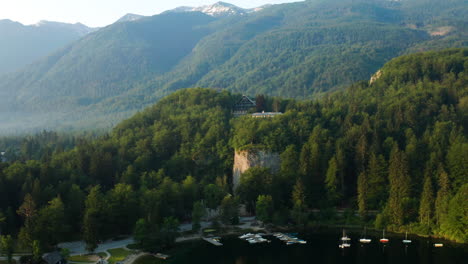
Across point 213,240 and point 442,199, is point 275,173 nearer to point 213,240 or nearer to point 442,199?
point 213,240

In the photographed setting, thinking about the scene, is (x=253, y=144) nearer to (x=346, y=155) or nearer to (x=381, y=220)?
(x=346, y=155)

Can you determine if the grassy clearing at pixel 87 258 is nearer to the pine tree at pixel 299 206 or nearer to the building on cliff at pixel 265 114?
the pine tree at pixel 299 206

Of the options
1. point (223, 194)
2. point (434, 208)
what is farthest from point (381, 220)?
point (223, 194)

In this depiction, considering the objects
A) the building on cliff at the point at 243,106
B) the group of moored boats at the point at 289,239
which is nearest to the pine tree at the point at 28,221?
the group of moored boats at the point at 289,239

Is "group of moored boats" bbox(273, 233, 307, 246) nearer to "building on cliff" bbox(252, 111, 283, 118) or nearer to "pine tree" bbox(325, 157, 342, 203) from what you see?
"pine tree" bbox(325, 157, 342, 203)

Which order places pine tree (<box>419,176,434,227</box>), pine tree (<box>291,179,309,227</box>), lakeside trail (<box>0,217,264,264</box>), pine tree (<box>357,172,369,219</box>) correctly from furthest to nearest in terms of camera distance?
pine tree (<box>357,172,369,219</box>), pine tree (<box>291,179,309,227</box>), pine tree (<box>419,176,434,227</box>), lakeside trail (<box>0,217,264,264</box>)

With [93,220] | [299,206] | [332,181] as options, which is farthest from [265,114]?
[93,220]

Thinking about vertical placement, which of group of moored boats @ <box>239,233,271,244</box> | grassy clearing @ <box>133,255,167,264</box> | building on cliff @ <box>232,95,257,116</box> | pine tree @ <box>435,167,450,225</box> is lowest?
group of moored boats @ <box>239,233,271,244</box>

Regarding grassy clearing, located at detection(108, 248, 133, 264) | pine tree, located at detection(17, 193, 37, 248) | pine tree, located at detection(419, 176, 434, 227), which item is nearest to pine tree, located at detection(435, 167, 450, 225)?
pine tree, located at detection(419, 176, 434, 227)
